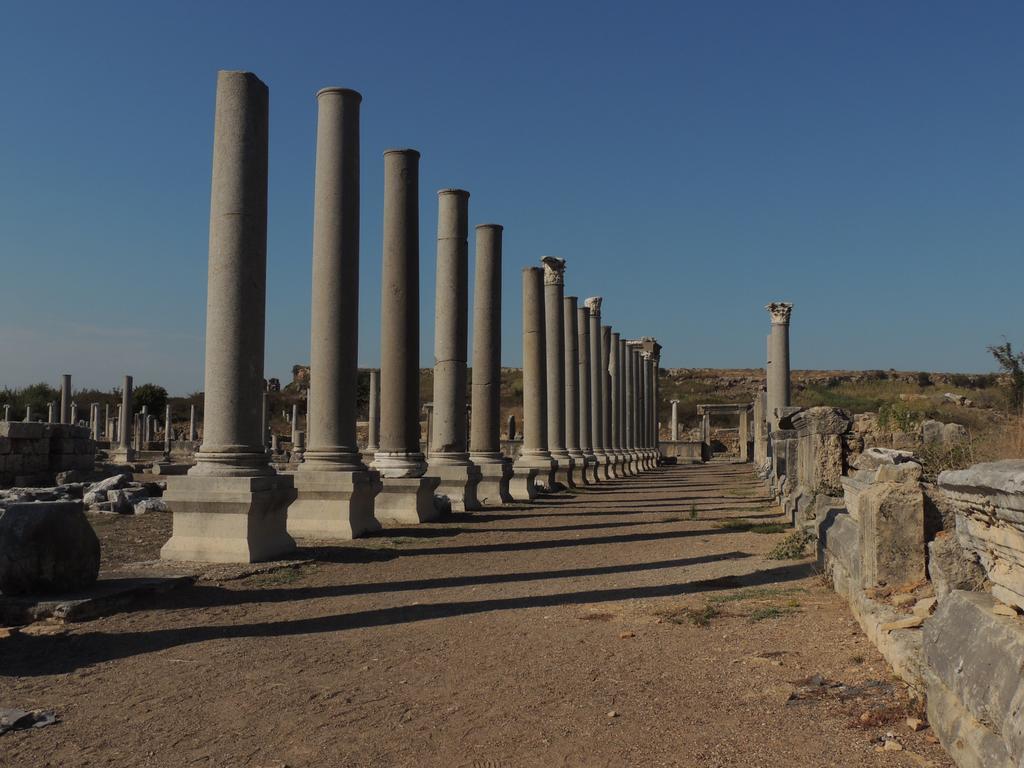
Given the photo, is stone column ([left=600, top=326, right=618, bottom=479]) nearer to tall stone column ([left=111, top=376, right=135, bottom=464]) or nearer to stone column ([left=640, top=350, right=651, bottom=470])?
stone column ([left=640, top=350, right=651, bottom=470])

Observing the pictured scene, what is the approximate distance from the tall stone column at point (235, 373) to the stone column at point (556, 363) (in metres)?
15.4

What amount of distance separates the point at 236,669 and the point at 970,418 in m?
20.4

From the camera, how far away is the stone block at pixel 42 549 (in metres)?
7.28

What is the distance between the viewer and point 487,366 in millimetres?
19734

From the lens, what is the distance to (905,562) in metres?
6.21

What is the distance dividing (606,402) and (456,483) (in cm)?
1897

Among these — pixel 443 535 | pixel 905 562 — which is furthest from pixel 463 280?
pixel 905 562

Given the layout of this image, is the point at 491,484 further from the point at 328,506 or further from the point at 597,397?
the point at 597,397

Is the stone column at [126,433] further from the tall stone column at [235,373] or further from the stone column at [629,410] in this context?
the tall stone column at [235,373]

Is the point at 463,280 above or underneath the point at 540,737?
above

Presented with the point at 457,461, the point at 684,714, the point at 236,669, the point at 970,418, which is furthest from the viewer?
the point at 970,418

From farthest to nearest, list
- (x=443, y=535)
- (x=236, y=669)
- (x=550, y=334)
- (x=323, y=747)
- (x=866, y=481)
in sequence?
1. (x=550, y=334)
2. (x=443, y=535)
3. (x=866, y=481)
4. (x=236, y=669)
5. (x=323, y=747)

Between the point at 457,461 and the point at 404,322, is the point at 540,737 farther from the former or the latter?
the point at 457,461

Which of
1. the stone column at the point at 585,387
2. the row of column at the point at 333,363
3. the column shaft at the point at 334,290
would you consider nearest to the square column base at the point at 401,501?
the row of column at the point at 333,363
